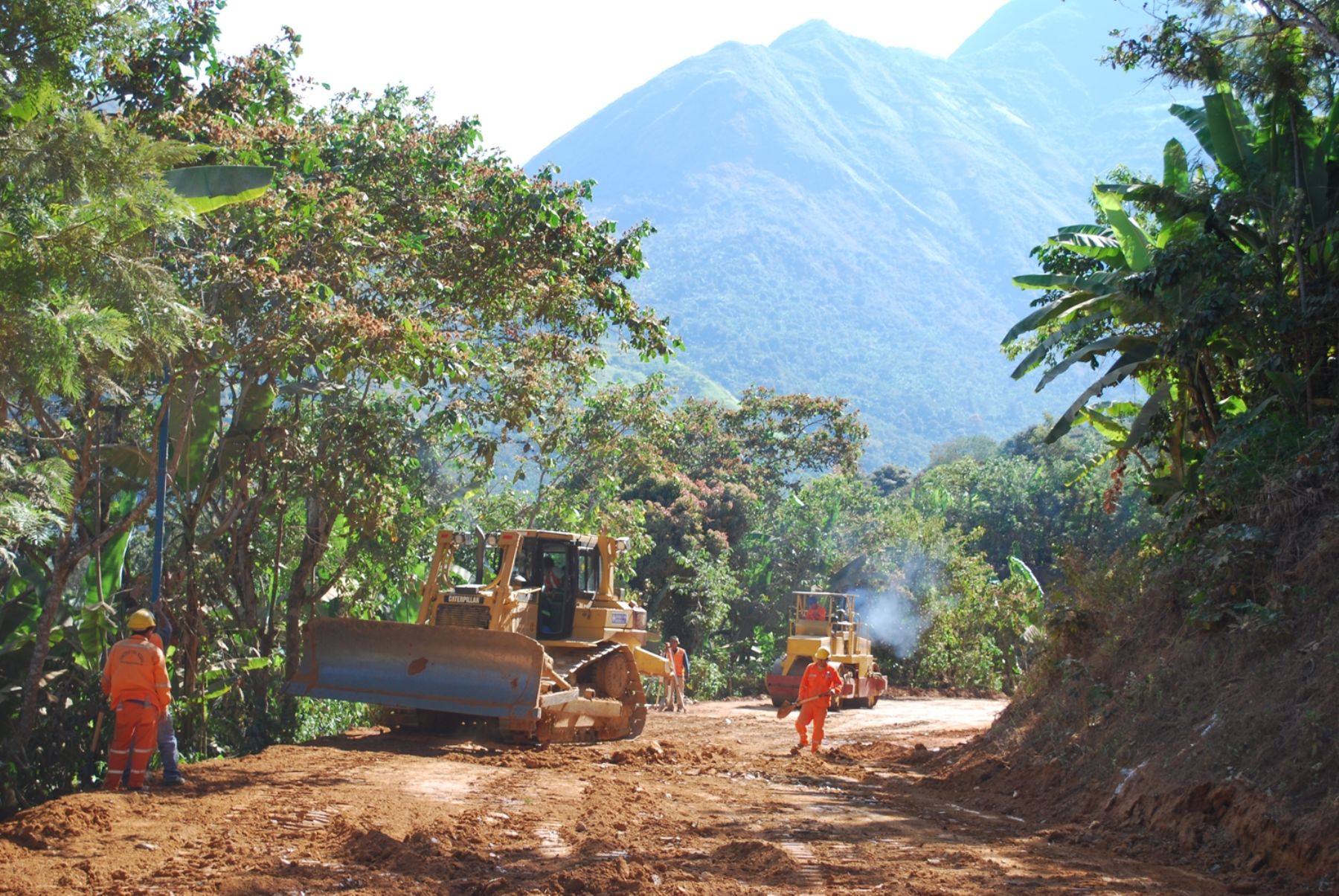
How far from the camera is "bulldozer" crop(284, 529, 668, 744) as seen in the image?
43.8ft

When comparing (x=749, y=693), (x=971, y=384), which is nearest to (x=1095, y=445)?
(x=749, y=693)

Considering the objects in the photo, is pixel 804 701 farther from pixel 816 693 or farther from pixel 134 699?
pixel 134 699

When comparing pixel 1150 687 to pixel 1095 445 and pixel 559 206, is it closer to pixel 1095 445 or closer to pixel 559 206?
pixel 559 206

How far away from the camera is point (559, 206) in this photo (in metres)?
14.9

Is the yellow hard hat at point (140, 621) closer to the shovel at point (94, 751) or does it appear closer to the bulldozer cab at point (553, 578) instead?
the shovel at point (94, 751)

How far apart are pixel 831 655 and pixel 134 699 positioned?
54.8 feet

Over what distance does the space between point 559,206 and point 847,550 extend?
22.1 metres

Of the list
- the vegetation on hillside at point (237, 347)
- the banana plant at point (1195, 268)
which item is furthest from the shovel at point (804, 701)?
the banana plant at point (1195, 268)

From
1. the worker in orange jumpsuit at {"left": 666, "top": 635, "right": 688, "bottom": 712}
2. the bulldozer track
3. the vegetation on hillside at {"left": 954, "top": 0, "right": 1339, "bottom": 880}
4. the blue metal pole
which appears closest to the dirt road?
the vegetation on hillside at {"left": 954, "top": 0, "right": 1339, "bottom": 880}

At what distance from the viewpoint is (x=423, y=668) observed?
13.5m

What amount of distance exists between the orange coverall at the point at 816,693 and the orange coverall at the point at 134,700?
26.0ft

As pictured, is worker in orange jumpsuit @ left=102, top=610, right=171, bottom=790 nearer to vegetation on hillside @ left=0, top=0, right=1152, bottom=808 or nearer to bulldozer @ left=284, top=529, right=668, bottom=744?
vegetation on hillside @ left=0, top=0, right=1152, bottom=808

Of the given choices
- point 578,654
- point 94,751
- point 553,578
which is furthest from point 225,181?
point 578,654

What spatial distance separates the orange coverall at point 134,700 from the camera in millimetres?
10297
